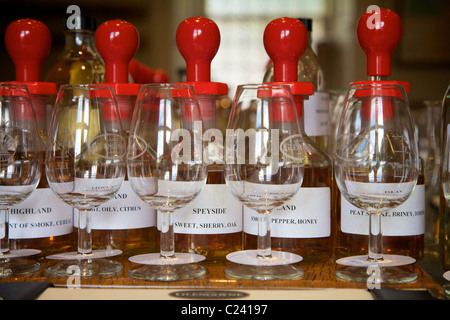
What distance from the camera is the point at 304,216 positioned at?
655mm

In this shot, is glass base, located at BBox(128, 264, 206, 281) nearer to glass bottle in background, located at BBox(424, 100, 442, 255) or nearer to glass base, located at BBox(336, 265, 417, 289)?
glass base, located at BBox(336, 265, 417, 289)

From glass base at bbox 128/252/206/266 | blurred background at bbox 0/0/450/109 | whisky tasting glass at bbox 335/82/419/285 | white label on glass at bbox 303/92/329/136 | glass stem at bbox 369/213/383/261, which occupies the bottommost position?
glass base at bbox 128/252/206/266

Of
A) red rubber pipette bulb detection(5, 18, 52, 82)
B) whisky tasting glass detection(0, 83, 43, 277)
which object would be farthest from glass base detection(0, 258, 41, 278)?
red rubber pipette bulb detection(5, 18, 52, 82)

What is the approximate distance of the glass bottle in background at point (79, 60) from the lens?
802 mm

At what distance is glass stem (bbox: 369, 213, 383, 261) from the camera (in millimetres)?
607

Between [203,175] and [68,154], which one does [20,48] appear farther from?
[203,175]


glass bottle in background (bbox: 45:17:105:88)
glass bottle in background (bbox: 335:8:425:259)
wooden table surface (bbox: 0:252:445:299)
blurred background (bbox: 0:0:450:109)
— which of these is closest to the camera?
wooden table surface (bbox: 0:252:445:299)

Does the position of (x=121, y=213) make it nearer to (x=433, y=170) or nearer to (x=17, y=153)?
(x=17, y=153)

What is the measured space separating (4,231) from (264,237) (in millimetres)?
270

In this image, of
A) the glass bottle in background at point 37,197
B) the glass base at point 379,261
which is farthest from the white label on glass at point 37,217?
the glass base at point 379,261

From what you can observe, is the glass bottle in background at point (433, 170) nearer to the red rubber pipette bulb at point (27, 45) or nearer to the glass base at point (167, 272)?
the glass base at point (167, 272)

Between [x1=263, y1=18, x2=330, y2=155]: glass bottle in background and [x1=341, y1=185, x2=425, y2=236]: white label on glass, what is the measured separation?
0.13 metres

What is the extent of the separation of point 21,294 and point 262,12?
2.59m

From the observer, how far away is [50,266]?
0.63 m
